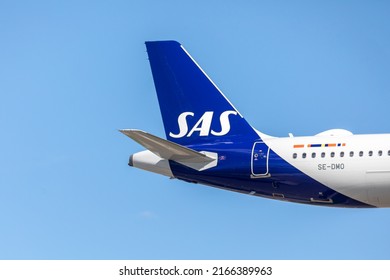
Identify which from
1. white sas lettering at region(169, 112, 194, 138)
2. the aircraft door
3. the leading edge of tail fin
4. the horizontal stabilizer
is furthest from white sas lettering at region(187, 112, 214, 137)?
the aircraft door

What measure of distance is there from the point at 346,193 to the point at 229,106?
770 cm

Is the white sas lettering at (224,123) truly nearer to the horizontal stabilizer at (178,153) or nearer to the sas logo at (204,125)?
the sas logo at (204,125)

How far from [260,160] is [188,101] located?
5634 mm

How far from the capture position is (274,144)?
5162 cm

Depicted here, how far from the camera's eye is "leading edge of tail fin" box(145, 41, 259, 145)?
54125 mm

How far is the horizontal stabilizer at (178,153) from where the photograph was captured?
49856 millimetres

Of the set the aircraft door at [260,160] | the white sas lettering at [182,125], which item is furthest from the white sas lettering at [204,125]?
the aircraft door at [260,160]

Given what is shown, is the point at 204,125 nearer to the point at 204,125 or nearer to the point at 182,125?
the point at 204,125

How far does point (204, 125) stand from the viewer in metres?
54.4
